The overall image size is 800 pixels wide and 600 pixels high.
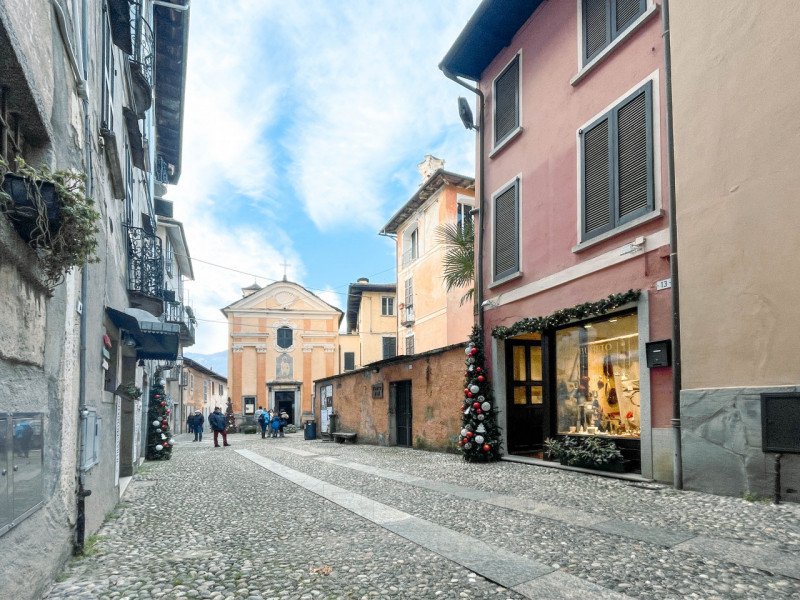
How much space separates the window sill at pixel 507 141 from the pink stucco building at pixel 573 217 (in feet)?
0.14

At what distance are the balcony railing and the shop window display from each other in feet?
24.9

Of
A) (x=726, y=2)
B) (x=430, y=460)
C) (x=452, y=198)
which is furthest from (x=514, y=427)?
(x=452, y=198)

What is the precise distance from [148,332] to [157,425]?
6.88m

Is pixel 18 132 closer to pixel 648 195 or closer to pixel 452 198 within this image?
pixel 648 195

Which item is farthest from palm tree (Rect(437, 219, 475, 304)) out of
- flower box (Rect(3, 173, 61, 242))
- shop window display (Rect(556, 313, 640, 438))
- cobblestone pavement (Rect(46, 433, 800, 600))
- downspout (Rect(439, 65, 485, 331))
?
flower box (Rect(3, 173, 61, 242))

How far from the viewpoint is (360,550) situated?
14.8 feet

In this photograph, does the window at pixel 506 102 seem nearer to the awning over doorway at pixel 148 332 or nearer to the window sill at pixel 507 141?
the window sill at pixel 507 141

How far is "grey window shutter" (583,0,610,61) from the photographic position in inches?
351

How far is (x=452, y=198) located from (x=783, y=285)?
54.6ft

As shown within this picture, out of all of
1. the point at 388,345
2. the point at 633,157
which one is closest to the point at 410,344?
the point at 388,345

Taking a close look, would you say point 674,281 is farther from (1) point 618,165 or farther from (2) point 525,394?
(2) point 525,394

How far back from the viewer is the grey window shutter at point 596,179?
28.0ft

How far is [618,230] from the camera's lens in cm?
807

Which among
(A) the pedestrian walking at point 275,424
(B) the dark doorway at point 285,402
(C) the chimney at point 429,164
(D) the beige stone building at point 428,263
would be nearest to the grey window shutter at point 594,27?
(D) the beige stone building at point 428,263
